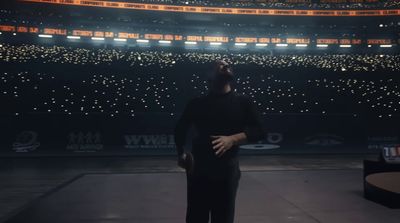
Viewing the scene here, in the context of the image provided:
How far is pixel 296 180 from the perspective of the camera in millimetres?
8742

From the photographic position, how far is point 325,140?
50.2ft

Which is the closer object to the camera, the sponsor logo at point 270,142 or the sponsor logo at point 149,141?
the sponsor logo at point 149,141

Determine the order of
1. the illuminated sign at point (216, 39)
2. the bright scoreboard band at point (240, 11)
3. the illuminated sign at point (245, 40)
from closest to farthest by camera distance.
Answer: the bright scoreboard band at point (240, 11)
the illuminated sign at point (216, 39)
the illuminated sign at point (245, 40)

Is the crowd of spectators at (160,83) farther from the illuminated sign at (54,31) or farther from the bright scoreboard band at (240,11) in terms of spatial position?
the bright scoreboard band at (240,11)

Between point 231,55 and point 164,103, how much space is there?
9775 millimetres

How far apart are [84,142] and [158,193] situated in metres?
8.12

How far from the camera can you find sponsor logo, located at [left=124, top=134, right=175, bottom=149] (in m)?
14.6

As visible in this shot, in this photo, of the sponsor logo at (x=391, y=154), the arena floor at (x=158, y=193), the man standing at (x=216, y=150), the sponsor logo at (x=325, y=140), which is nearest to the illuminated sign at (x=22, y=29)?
the arena floor at (x=158, y=193)

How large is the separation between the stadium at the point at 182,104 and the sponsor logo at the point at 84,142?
4 cm

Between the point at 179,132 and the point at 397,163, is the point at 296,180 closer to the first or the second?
the point at 397,163

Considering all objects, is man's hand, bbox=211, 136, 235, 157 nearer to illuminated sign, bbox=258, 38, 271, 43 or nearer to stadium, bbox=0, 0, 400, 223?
stadium, bbox=0, 0, 400, 223

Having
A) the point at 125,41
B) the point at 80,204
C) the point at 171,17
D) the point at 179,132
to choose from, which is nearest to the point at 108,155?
the point at 80,204

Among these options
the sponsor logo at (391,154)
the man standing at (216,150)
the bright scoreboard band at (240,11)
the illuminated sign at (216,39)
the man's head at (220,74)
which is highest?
the bright scoreboard band at (240,11)

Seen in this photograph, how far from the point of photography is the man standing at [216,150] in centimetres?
263
